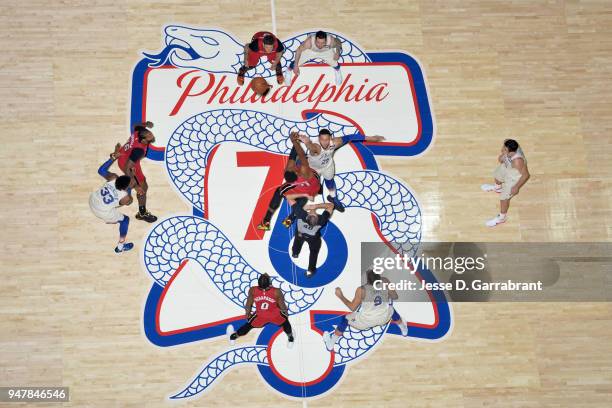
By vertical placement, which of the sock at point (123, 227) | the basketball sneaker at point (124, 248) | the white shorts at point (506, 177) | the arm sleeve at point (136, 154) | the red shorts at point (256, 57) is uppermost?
the red shorts at point (256, 57)

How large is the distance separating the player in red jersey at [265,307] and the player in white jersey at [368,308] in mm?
752

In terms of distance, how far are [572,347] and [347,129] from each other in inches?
192

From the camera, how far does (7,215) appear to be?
416 inches

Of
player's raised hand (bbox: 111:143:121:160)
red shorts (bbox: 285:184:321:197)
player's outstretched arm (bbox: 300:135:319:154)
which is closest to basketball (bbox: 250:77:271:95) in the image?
player's outstretched arm (bbox: 300:135:319:154)

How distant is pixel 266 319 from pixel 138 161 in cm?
315

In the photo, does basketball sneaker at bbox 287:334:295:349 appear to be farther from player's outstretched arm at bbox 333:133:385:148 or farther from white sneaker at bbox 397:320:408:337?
player's outstretched arm at bbox 333:133:385:148

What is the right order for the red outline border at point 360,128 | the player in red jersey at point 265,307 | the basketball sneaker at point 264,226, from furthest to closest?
the red outline border at point 360,128 → the basketball sneaker at point 264,226 → the player in red jersey at point 265,307

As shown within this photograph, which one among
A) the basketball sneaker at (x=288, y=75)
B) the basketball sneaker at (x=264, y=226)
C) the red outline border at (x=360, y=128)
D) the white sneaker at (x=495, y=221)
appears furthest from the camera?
the basketball sneaker at (x=288, y=75)

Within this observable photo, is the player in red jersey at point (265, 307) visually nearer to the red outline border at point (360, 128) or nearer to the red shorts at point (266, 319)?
the red shorts at point (266, 319)

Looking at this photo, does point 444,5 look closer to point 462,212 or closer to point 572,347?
point 462,212

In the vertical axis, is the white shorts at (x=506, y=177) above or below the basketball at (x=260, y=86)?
below

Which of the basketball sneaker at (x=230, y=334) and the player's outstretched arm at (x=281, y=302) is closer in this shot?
the player's outstretched arm at (x=281, y=302)

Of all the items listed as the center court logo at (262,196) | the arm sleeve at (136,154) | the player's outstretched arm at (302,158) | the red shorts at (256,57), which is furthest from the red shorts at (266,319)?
the red shorts at (256,57)

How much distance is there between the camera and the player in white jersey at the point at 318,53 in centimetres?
1103
